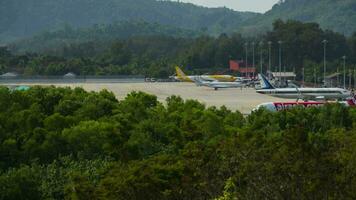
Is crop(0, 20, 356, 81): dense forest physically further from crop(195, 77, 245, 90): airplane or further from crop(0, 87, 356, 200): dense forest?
crop(0, 87, 356, 200): dense forest

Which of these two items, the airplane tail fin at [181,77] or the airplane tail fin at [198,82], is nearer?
the airplane tail fin at [198,82]

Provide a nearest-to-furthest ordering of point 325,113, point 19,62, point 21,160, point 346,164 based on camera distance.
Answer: point 346,164 < point 21,160 < point 325,113 < point 19,62

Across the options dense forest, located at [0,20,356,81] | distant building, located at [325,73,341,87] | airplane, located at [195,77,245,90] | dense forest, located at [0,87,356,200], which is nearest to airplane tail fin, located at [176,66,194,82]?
airplane, located at [195,77,245,90]

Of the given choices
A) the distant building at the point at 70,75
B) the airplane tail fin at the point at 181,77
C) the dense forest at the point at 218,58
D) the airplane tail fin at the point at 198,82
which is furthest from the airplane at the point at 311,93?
the distant building at the point at 70,75

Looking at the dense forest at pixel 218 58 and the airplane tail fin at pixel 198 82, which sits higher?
the dense forest at pixel 218 58

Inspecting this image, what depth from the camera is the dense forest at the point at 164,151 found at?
17.7 m

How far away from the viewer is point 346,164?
1833 centimetres

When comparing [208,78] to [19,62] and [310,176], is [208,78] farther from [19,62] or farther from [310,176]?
[310,176]

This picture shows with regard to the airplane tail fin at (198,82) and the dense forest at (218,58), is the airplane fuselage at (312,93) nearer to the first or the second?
the airplane tail fin at (198,82)

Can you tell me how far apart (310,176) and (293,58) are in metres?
135

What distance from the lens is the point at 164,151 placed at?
3075 cm

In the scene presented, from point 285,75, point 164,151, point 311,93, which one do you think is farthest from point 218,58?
point 164,151

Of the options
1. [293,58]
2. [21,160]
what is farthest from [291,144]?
[293,58]

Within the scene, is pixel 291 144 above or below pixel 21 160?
above
